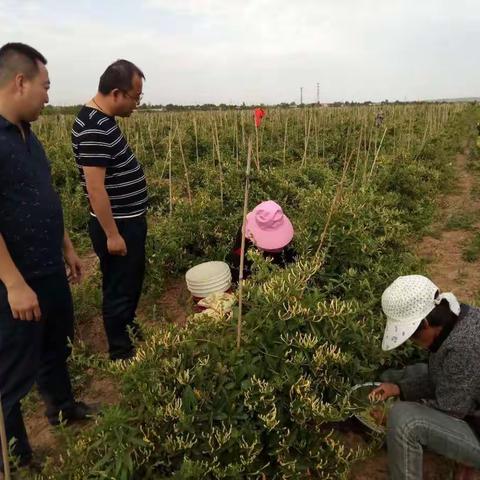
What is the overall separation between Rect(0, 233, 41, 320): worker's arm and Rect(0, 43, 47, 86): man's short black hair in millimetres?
667

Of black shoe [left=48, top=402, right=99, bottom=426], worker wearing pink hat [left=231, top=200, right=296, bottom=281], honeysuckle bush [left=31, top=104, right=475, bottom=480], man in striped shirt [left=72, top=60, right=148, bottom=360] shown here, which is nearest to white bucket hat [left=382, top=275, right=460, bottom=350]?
honeysuckle bush [left=31, top=104, right=475, bottom=480]

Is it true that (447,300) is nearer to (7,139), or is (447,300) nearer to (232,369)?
(232,369)

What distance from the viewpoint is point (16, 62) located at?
1732mm

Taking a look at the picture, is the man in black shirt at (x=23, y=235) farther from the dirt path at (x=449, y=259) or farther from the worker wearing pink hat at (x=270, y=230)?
the dirt path at (x=449, y=259)

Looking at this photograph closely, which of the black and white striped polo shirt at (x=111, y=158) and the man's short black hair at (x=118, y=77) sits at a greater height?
the man's short black hair at (x=118, y=77)

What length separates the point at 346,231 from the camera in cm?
289

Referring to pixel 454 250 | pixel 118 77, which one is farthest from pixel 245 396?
pixel 454 250

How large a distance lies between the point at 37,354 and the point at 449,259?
4.01m

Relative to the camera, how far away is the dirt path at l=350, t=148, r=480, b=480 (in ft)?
6.68

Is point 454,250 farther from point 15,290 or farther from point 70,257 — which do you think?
point 15,290

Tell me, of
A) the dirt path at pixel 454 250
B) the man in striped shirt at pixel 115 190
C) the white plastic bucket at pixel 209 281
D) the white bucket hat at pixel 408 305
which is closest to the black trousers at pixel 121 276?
the man in striped shirt at pixel 115 190

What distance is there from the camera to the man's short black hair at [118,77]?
2.35 metres

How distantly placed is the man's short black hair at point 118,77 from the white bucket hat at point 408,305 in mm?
1764

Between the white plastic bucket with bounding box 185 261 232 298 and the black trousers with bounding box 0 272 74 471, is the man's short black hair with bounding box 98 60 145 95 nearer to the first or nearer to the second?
the black trousers with bounding box 0 272 74 471
